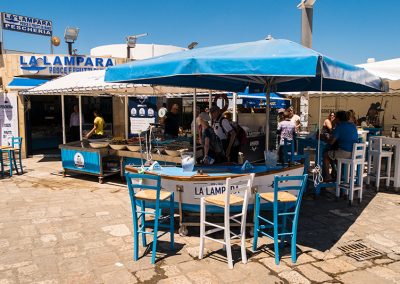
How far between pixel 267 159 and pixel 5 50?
39.8 ft

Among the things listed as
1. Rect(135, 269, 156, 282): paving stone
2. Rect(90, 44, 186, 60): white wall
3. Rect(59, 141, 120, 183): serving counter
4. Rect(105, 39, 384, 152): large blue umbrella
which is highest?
Rect(90, 44, 186, 60): white wall

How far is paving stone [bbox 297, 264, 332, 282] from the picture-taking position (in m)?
3.49

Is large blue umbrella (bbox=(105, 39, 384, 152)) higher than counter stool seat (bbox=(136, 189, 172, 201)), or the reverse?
large blue umbrella (bbox=(105, 39, 384, 152))

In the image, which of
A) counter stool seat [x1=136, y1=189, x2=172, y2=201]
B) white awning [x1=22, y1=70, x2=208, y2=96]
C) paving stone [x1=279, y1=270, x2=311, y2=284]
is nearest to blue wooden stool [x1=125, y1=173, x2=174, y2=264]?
counter stool seat [x1=136, y1=189, x2=172, y2=201]

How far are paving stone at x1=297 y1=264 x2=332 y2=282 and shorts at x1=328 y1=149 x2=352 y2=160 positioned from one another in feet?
10.2

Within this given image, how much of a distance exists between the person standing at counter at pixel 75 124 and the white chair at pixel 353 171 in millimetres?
9841

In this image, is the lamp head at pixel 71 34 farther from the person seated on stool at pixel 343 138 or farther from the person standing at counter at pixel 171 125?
the person seated on stool at pixel 343 138

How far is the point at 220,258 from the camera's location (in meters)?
3.92

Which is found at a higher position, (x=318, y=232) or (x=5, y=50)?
(x=5, y=50)

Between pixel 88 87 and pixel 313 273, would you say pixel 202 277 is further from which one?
pixel 88 87

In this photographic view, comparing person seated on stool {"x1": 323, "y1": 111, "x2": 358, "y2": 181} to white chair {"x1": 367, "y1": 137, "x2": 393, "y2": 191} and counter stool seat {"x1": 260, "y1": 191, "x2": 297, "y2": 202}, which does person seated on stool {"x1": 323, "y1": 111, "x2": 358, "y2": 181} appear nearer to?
white chair {"x1": 367, "y1": 137, "x2": 393, "y2": 191}

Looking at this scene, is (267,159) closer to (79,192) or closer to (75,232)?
(75,232)

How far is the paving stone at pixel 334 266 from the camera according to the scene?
3678mm

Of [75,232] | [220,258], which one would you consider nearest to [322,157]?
[220,258]
